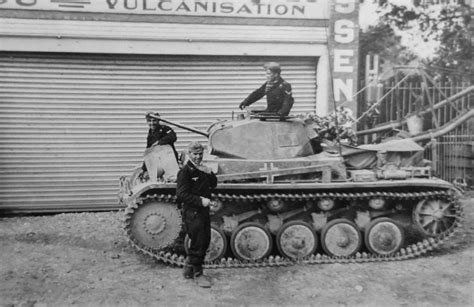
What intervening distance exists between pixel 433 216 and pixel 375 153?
4.21 ft

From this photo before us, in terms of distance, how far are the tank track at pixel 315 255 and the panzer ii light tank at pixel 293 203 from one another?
0.01m

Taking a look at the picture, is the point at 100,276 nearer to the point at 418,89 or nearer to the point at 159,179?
the point at 159,179

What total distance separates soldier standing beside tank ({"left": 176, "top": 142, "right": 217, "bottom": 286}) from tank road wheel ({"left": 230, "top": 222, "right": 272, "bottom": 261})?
Answer: 0.87 metres

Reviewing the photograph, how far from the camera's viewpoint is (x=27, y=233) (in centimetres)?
1026

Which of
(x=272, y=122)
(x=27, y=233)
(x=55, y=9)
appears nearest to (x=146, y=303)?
(x=272, y=122)

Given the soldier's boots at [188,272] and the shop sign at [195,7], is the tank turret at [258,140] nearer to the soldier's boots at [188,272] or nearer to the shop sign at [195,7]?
the soldier's boots at [188,272]

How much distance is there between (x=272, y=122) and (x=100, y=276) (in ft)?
11.2

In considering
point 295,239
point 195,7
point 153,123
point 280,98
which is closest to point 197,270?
point 295,239

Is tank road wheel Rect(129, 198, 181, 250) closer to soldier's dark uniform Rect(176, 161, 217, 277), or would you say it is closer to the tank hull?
the tank hull

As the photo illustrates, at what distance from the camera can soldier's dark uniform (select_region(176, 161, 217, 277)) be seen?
23.5ft

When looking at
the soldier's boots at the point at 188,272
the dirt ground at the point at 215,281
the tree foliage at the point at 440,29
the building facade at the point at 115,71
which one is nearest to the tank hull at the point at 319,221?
the dirt ground at the point at 215,281

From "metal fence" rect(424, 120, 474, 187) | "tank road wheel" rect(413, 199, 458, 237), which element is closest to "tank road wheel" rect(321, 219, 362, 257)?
"tank road wheel" rect(413, 199, 458, 237)

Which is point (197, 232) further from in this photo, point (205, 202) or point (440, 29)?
point (440, 29)

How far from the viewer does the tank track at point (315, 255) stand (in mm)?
7938
